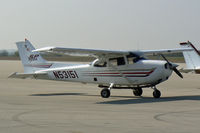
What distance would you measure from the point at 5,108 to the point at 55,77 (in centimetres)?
572

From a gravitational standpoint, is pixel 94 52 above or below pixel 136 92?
above

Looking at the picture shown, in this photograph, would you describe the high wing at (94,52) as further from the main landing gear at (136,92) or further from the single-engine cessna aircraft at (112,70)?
the main landing gear at (136,92)

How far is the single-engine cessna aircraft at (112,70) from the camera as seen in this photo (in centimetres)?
1529

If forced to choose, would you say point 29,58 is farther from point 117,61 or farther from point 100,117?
point 100,117

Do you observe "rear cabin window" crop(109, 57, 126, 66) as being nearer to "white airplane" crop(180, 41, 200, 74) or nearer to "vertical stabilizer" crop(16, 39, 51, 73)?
"vertical stabilizer" crop(16, 39, 51, 73)

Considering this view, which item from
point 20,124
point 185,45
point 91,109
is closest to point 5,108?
point 91,109

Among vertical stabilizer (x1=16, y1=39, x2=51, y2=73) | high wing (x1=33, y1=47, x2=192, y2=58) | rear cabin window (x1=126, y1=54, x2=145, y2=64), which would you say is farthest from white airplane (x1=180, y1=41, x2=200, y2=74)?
vertical stabilizer (x1=16, y1=39, x2=51, y2=73)

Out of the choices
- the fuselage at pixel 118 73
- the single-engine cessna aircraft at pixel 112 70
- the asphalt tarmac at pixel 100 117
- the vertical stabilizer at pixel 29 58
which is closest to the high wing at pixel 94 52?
the single-engine cessna aircraft at pixel 112 70

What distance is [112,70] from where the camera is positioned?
1627 centimetres

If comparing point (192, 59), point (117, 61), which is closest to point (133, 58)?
point (117, 61)

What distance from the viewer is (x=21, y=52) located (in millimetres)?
18312

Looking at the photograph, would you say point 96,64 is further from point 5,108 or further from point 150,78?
point 5,108

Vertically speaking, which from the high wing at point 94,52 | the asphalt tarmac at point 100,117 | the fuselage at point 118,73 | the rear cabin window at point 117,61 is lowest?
the asphalt tarmac at point 100,117

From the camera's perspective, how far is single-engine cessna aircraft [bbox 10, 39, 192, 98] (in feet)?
50.2
